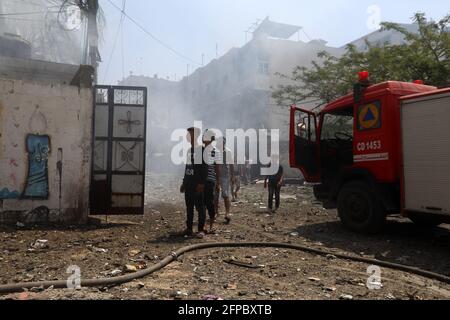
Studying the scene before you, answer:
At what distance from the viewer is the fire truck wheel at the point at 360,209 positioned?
619cm

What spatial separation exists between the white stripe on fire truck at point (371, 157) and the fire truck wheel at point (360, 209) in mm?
393

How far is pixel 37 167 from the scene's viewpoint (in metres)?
6.45

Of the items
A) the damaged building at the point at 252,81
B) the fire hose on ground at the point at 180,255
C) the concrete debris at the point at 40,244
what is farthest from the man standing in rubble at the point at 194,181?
the damaged building at the point at 252,81

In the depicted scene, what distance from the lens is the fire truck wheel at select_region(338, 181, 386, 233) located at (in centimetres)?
619

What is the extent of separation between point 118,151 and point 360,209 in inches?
171

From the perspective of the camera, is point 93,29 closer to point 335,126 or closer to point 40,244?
point 335,126

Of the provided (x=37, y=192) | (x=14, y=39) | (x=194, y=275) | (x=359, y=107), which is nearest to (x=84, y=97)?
(x=37, y=192)

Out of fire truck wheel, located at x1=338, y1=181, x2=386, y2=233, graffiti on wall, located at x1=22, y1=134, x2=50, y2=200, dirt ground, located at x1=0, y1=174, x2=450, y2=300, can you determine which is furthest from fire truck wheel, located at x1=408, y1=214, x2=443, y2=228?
graffiti on wall, located at x1=22, y1=134, x2=50, y2=200

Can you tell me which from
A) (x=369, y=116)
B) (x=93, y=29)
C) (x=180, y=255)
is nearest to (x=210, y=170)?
(x=180, y=255)

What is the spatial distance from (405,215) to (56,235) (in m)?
5.15

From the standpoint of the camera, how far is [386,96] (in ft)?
19.6

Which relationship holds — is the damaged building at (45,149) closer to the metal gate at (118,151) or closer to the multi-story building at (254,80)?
the metal gate at (118,151)

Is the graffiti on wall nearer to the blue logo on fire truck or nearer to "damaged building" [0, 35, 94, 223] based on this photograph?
"damaged building" [0, 35, 94, 223]
